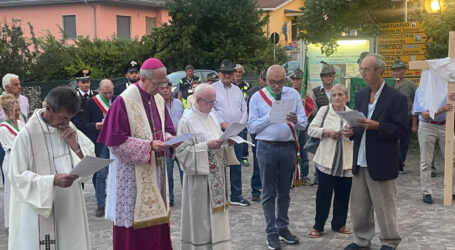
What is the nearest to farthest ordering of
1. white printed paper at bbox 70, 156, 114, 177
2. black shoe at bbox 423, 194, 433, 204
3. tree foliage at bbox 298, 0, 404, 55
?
white printed paper at bbox 70, 156, 114, 177 < black shoe at bbox 423, 194, 433, 204 < tree foliage at bbox 298, 0, 404, 55

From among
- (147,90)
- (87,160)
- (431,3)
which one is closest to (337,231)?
(147,90)

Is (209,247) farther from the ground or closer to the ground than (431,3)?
closer to the ground

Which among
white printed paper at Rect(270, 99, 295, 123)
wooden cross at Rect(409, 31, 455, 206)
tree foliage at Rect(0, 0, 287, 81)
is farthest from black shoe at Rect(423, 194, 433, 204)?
tree foliage at Rect(0, 0, 287, 81)

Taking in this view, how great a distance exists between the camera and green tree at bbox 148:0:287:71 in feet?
88.0

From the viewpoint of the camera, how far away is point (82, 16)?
116 ft

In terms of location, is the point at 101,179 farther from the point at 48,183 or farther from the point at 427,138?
the point at 427,138

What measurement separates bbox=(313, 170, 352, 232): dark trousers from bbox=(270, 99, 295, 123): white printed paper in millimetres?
1111

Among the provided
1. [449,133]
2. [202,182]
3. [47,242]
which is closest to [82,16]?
[449,133]

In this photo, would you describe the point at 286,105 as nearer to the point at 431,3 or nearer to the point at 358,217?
the point at 358,217

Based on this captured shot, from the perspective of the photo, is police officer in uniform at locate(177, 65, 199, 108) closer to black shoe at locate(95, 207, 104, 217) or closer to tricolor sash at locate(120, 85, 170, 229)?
black shoe at locate(95, 207, 104, 217)

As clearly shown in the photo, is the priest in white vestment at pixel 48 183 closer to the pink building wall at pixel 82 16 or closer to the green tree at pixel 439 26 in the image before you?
the green tree at pixel 439 26

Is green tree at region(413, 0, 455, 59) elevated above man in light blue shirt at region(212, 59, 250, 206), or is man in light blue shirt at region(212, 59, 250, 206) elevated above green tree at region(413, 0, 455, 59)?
green tree at region(413, 0, 455, 59)

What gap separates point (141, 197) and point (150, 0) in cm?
3460

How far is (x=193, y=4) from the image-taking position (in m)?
26.9
